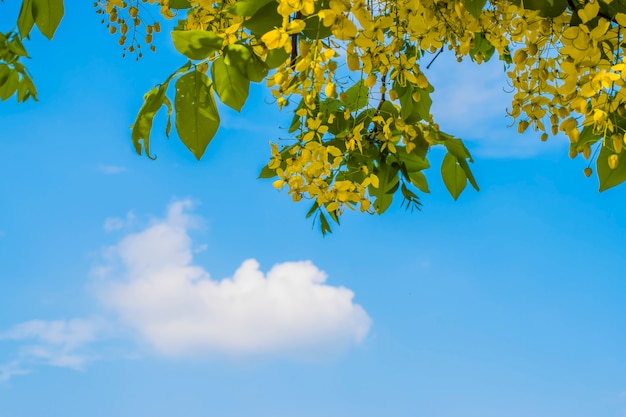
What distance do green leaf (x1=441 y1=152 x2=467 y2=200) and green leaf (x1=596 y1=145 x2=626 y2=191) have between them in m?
0.42

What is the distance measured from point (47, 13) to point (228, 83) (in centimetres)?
35

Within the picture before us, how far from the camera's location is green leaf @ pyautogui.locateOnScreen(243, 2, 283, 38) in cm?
105

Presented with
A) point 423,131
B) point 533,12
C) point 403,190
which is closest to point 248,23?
point 533,12

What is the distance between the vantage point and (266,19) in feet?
3.44

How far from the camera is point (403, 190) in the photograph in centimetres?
183

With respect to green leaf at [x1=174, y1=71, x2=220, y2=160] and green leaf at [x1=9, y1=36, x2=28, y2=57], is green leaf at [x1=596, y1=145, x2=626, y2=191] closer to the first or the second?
green leaf at [x1=174, y1=71, x2=220, y2=160]

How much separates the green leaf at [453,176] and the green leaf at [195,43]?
850 millimetres

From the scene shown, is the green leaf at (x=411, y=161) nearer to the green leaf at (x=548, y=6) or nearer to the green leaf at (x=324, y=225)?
the green leaf at (x=324, y=225)

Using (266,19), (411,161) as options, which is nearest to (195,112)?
(266,19)

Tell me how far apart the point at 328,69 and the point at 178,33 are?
10.1 inches

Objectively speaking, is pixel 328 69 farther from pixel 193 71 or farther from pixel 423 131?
pixel 423 131

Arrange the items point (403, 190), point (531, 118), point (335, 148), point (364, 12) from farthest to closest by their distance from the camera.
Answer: point (403, 190)
point (335, 148)
point (531, 118)
point (364, 12)

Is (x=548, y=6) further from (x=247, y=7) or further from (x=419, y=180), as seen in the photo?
(x=419, y=180)

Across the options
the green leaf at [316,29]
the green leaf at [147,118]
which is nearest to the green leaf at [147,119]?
the green leaf at [147,118]
